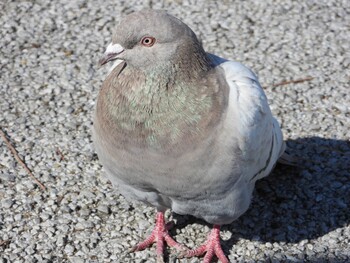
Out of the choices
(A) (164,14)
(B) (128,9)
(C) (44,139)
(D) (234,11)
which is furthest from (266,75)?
(A) (164,14)

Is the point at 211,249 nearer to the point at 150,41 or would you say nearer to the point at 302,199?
the point at 302,199

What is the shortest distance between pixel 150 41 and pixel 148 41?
1 centimetres

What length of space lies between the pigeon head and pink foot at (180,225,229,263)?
4.40ft

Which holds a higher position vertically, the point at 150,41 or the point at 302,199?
the point at 150,41

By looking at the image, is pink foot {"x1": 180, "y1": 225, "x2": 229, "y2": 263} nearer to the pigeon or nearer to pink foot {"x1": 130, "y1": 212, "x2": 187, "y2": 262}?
pink foot {"x1": 130, "y1": 212, "x2": 187, "y2": 262}

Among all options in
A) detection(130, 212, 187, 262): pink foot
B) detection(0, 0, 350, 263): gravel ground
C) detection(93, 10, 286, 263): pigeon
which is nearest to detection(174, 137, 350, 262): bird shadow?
detection(0, 0, 350, 263): gravel ground

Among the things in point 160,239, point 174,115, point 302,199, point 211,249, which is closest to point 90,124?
point 160,239

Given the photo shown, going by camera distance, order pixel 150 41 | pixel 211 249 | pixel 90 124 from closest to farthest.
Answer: pixel 150 41, pixel 211 249, pixel 90 124

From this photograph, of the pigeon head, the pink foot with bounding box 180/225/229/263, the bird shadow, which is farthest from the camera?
the bird shadow

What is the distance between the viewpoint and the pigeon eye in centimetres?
386

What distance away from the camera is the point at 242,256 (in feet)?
15.5

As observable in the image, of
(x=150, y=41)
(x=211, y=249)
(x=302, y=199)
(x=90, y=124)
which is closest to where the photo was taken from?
(x=150, y=41)

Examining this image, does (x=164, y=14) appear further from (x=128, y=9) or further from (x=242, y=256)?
(x=128, y=9)

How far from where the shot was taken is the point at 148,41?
3871 mm
